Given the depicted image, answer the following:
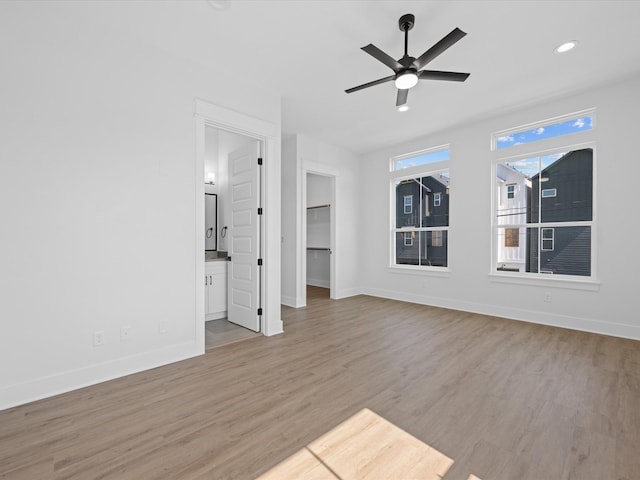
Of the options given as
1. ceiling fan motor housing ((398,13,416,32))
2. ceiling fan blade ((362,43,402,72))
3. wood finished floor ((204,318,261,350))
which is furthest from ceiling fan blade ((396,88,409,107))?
wood finished floor ((204,318,261,350))

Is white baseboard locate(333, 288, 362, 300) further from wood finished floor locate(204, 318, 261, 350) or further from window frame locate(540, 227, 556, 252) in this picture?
window frame locate(540, 227, 556, 252)

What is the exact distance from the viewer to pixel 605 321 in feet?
12.0

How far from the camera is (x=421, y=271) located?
5480 mm

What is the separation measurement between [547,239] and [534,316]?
1.16 m

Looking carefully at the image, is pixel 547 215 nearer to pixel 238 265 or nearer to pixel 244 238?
pixel 244 238

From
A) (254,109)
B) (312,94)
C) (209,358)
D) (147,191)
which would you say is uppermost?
(312,94)

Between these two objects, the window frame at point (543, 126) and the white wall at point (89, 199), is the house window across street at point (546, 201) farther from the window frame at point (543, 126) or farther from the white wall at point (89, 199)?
the white wall at point (89, 199)

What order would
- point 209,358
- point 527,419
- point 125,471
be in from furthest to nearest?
→ point 209,358 → point 527,419 → point 125,471

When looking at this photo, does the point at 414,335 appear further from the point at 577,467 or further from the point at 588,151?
the point at 588,151

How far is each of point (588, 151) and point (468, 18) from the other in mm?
2854

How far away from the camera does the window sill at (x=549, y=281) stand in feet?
12.4

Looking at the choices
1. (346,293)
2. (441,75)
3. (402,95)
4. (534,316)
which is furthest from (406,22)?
(346,293)

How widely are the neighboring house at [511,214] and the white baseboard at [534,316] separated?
671 millimetres

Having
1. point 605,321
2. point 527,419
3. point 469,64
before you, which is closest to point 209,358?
point 527,419
